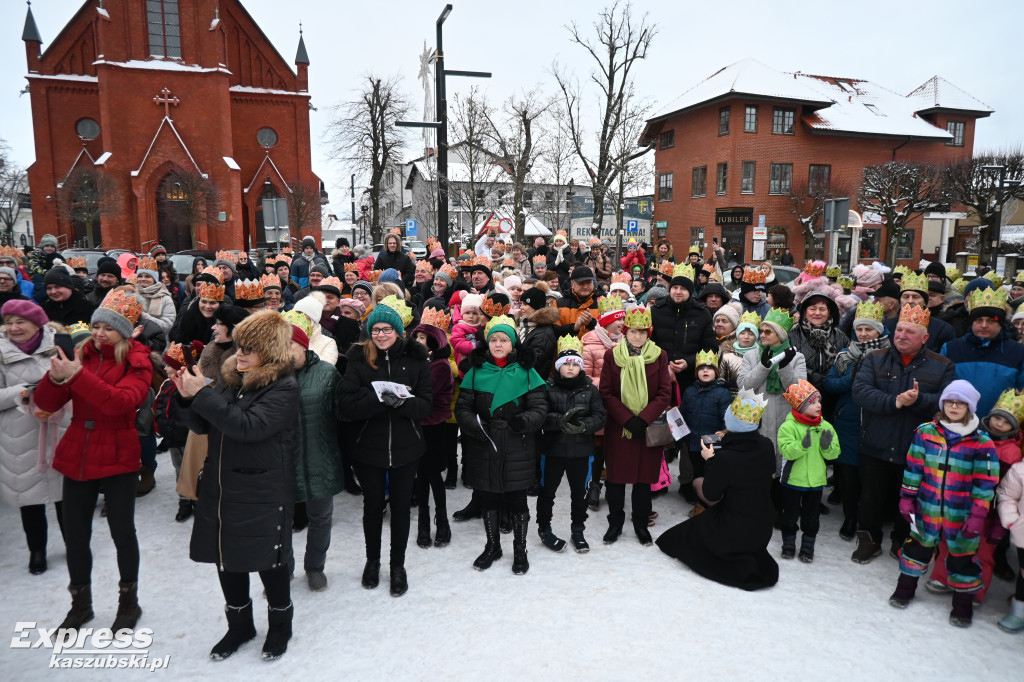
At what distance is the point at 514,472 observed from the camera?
4668 millimetres

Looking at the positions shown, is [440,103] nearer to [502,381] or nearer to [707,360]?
[707,360]

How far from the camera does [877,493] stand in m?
5.04

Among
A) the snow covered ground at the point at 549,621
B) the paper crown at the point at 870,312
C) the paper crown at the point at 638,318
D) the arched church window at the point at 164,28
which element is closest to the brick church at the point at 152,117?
the arched church window at the point at 164,28

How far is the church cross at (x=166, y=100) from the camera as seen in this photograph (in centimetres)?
3400

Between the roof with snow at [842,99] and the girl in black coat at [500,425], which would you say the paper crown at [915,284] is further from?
the roof with snow at [842,99]

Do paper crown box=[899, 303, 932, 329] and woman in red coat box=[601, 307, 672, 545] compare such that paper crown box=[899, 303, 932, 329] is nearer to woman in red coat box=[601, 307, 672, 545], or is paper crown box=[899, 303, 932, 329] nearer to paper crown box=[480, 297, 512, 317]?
woman in red coat box=[601, 307, 672, 545]

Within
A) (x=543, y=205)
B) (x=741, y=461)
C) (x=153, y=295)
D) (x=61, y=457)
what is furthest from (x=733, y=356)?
(x=543, y=205)

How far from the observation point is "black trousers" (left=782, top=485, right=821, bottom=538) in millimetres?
5012

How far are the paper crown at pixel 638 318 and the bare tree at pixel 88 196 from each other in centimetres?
3429

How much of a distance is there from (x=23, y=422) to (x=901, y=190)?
4013cm

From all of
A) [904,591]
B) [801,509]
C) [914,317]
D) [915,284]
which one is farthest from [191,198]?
[904,591]

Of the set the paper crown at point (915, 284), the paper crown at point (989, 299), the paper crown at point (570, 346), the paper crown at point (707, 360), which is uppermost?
the paper crown at point (915, 284)

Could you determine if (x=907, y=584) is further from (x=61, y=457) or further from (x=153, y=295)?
(x=153, y=295)

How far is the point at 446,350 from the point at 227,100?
121 ft
